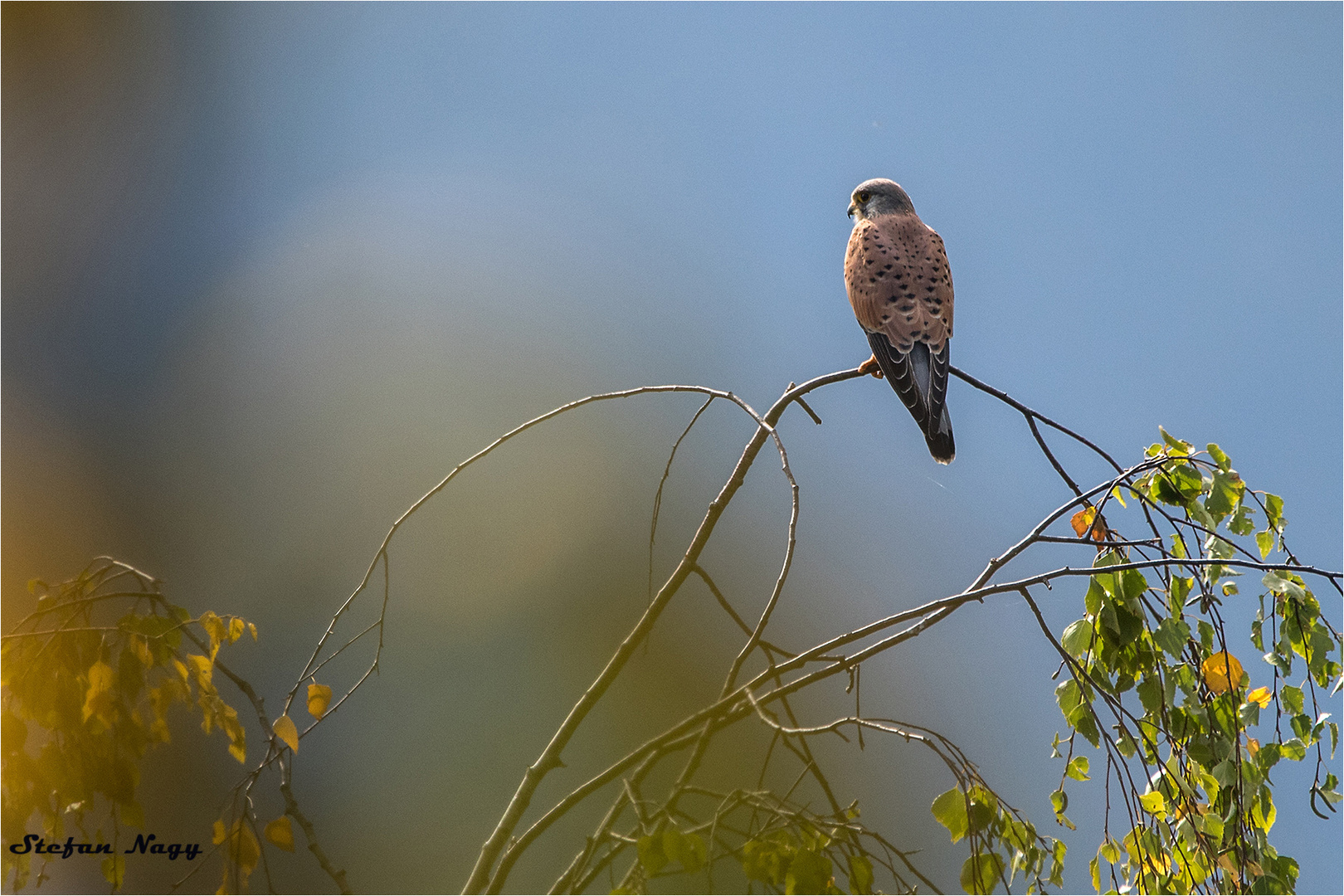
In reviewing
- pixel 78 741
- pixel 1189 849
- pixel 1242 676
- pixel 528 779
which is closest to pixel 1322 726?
pixel 1242 676

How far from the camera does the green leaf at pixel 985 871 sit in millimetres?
1378

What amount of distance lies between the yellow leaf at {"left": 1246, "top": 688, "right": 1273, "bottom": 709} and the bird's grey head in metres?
1.72

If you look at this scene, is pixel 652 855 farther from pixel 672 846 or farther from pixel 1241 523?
pixel 1241 523

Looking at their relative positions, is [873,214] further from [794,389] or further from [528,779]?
[528,779]

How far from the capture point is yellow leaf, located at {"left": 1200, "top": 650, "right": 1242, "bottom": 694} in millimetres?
1625

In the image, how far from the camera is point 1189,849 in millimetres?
1511

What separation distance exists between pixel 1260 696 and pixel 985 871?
68cm

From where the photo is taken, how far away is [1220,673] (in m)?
1.63

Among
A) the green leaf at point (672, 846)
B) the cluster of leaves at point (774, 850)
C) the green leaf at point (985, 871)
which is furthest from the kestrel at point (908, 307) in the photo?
the green leaf at point (672, 846)

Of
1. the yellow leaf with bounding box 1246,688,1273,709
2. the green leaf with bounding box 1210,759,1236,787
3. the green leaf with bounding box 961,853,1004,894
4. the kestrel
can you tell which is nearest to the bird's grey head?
the kestrel

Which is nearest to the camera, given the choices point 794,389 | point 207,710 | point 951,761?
point 951,761

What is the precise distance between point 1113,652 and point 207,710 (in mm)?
1573

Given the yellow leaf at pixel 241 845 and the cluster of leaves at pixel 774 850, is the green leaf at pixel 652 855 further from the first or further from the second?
the yellow leaf at pixel 241 845

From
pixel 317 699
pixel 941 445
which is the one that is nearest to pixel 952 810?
pixel 941 445
